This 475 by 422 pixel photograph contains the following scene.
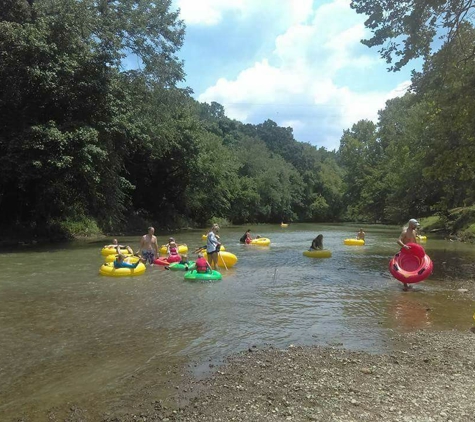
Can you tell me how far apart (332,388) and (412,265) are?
7.51 metres

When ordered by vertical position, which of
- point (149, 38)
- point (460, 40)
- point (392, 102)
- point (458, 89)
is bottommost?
point (458, 89)

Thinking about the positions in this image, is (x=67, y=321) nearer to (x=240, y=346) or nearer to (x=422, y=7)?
(x=240, y=346)

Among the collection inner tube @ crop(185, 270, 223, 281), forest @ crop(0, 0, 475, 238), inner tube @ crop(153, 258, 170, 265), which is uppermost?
forest @ crop(0, 0, 475, 238)

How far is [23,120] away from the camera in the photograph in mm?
18516

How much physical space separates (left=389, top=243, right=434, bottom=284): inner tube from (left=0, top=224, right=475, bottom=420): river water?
0.44m

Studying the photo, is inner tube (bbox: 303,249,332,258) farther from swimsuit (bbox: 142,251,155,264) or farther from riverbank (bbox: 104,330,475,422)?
riverbank (bbox: 104,330,475,422)

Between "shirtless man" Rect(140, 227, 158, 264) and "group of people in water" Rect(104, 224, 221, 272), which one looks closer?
"group of people in water" Rect(104, 224, 221, 272)

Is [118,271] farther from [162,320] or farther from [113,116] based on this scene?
[113,116]

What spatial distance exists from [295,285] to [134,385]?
23.7ft

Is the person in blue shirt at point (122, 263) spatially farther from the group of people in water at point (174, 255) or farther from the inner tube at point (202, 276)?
the inner tube at point (202, 276)

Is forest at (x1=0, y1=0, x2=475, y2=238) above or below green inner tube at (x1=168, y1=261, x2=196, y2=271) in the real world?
above

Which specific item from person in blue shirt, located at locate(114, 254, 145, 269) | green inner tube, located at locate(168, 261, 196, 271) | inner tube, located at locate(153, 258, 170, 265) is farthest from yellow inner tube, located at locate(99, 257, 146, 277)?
inner tube, located at locate(153, 258, 170, 265)

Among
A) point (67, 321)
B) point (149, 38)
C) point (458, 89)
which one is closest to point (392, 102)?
point (149, 38)

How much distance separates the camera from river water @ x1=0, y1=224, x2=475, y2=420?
490cm
